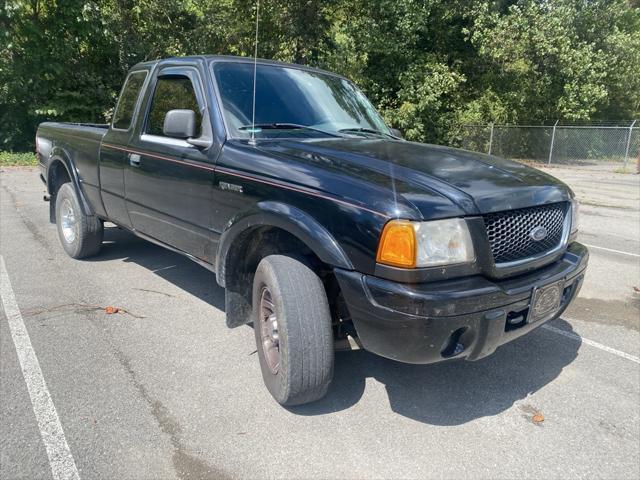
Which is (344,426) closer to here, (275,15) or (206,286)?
(206,286)

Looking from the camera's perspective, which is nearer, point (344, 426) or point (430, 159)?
point (344, 426)

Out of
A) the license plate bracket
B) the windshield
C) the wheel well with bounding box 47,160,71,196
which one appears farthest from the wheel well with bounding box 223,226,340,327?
the wheel well with bounding box 47,160,71,196

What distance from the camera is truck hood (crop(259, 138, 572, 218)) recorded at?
8.11 ft

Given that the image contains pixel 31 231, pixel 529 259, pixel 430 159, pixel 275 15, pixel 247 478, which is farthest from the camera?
pixel 275 15

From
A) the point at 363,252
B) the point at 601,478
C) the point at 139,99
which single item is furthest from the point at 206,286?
the point at 601,478

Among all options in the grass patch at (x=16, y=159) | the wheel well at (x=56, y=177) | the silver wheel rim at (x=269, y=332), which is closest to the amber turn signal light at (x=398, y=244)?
the silver wheel rim at (x=269, y=332)

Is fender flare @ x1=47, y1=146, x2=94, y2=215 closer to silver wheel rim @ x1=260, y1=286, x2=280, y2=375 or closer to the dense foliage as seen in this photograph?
silver wheel rim @ x1=260, y1=286, x2=280, y2=375

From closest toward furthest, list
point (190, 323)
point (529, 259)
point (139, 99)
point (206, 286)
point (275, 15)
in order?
point (529, 259) → point (190, 323) → point (139, 99) → point (206, 286) → point (275, 15)

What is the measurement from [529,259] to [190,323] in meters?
2.62

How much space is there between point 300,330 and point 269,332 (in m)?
0.47

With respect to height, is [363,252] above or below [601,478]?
above

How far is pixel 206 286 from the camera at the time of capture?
493 cm

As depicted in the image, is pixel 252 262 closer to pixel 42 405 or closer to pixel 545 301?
pixel 42 405

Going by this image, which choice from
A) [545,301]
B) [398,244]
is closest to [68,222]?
[398,244]
